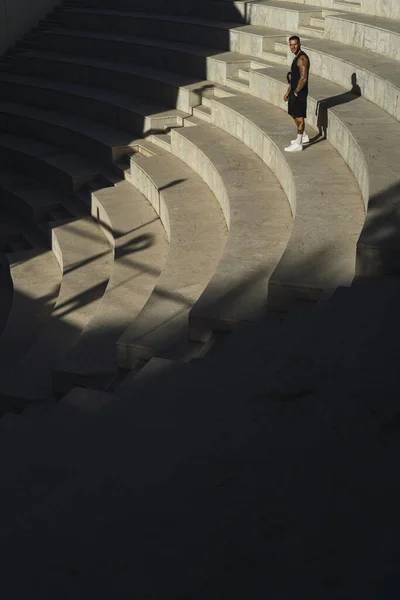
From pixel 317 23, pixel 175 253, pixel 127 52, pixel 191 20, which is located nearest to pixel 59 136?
pixel 127 52

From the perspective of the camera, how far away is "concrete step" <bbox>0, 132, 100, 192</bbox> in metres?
12.2

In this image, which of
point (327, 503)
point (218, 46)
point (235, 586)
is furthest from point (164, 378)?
point (218, 46)

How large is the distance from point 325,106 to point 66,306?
12.6 feet

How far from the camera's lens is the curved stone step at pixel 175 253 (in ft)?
22.5

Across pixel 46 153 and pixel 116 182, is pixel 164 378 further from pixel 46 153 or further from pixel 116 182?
pixel 46 153

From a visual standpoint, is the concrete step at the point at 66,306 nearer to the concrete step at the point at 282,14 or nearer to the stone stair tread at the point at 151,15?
the concrete step at the point at 282,14

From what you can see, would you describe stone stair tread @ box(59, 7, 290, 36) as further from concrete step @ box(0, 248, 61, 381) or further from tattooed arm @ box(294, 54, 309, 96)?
concrete step @ box(0, 248, 61, 381)

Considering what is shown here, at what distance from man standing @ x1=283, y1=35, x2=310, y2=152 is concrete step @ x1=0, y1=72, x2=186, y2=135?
11.0 ft

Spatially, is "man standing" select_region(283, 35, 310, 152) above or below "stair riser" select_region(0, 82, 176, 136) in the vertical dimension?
above

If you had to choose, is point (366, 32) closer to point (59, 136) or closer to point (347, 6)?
point (347, 6)

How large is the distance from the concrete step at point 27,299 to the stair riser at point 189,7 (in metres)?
5.79

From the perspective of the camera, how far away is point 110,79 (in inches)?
548

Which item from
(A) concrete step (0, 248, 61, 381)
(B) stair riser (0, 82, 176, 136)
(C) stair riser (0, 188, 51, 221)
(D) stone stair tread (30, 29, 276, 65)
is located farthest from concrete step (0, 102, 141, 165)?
(A) concrete step (0, 248, 61, 381)

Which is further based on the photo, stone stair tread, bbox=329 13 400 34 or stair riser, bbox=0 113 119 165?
stair riser, bbox=0 113 119 165
